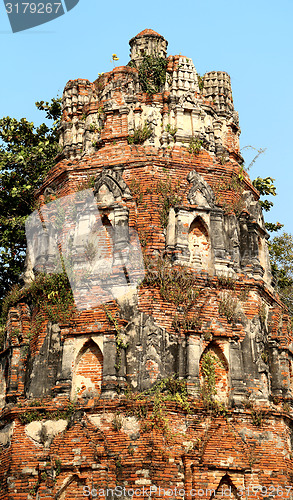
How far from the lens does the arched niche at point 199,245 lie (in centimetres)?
1474

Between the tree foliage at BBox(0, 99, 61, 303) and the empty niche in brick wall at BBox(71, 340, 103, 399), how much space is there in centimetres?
517

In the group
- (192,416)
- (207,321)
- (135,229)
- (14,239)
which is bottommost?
(192,416)

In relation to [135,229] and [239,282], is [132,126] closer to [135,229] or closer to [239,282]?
[135,229]

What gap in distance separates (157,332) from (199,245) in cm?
231

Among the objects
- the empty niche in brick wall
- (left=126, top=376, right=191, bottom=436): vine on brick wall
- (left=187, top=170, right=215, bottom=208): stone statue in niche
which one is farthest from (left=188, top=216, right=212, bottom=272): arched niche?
the empty niche in brick wall

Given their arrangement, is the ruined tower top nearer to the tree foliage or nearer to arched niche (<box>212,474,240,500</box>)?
the tree foliage

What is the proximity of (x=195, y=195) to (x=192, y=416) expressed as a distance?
15.3ft

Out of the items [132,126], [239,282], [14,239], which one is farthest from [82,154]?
[239,282]

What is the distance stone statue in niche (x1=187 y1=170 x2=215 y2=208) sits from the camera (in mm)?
15172

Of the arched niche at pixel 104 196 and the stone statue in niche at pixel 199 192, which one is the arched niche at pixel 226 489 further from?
the arched niche at pixel 104 196

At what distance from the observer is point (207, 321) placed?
14008 mm

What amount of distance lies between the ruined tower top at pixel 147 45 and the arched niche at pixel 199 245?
4670mm

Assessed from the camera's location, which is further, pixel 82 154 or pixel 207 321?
pixel 82 154

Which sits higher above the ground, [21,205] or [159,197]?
[21,205]
